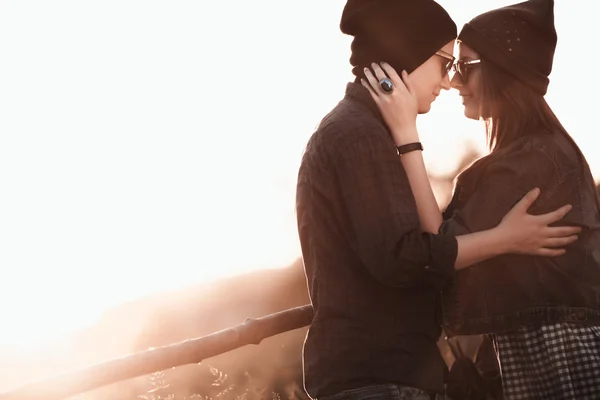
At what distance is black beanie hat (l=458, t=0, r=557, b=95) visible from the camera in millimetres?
3654

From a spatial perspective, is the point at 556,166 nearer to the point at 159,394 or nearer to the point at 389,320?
the point at 389,320

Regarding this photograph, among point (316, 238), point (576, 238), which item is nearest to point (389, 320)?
point (316, 238)

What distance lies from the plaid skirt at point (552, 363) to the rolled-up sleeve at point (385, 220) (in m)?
0.59

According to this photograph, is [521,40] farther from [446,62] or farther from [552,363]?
[552,363]

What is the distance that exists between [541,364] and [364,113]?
1.17m

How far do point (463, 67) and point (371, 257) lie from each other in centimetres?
134

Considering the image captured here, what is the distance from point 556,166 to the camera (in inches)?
132

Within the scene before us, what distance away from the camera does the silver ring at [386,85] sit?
3.19m

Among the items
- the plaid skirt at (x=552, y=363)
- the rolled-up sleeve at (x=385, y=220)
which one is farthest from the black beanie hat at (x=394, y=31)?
the plaid skirt at (x=552, y=363)

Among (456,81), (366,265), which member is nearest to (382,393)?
(366,265)

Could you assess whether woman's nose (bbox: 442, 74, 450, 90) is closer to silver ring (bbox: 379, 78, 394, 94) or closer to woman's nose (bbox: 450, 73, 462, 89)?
silver ring (bbox: 379, 78, 394, 94)

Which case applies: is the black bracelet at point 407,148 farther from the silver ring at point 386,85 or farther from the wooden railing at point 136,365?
the wooden railing at point 136,365

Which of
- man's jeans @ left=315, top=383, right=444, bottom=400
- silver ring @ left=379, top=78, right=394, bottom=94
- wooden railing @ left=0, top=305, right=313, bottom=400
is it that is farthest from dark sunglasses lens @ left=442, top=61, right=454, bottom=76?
wooden railing @ left=0, top=305, right=313, bottom=400

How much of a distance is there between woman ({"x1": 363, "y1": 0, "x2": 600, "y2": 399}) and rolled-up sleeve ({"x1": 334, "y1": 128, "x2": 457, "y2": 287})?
0.86 feet
